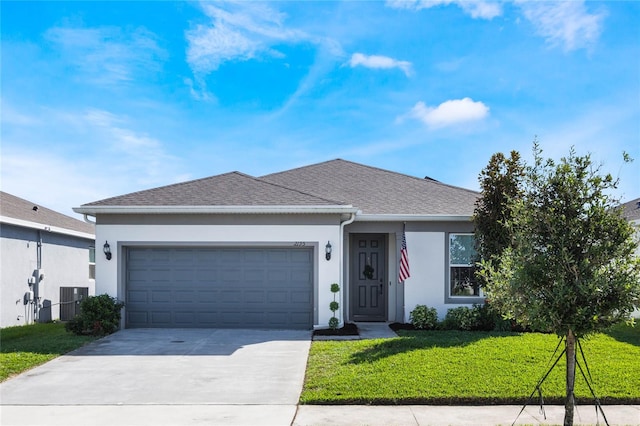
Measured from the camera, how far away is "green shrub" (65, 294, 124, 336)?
11227mm

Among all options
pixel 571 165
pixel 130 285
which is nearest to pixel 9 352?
pixel 130 285

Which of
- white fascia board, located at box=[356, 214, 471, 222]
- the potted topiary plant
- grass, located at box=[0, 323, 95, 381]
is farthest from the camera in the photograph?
white fascia board, located at box=[356, 214, 471, 222]

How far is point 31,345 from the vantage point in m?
10.1

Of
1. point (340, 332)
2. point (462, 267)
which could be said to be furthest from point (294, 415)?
point (462, 267)

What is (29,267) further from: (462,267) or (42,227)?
(462,267)

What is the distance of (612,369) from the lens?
7.82 m

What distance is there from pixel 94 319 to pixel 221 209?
3708mm

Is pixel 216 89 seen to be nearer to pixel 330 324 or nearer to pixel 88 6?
pixel 88 6

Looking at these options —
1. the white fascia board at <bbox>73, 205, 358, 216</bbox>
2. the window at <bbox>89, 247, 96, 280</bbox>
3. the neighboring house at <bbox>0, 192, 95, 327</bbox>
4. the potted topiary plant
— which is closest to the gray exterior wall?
the neighboring house at <bbox>0, 192, 95, 327</bbox>

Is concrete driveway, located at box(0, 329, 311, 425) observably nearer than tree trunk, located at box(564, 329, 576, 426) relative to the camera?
No

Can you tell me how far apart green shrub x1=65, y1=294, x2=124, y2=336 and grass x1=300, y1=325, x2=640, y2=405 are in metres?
4.87

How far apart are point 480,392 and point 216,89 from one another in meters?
9.83

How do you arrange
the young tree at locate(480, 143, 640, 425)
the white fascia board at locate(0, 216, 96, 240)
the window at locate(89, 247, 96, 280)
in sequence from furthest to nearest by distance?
the window at locate(89, 247, 96, 280) < the white fascia board at locate(0, 216, 96, 240) < the young tree at locate(480, 143, 640, 425)

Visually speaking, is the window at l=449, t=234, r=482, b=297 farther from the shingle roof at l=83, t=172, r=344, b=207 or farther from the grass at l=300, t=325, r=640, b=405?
the shingle roof at l=83, t=172, r=344, b=207
